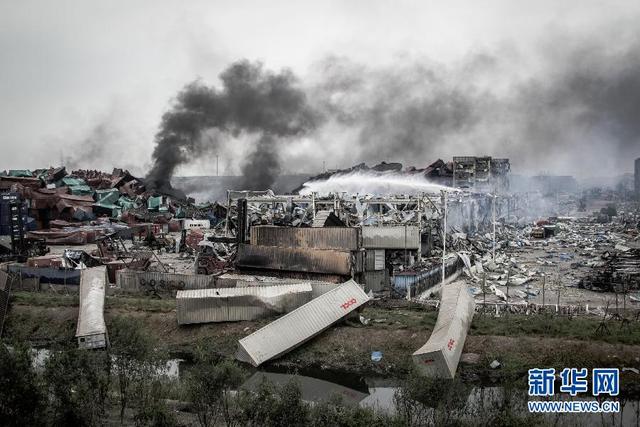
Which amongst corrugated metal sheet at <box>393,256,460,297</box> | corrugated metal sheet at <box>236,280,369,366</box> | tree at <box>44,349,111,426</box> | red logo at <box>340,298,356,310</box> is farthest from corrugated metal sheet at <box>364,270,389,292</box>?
tree at <box>44,349,111,426</box>

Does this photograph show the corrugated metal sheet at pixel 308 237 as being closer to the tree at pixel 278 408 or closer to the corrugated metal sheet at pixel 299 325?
the corrugated metal sheet at pixel 299 325

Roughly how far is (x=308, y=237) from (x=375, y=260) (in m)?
3.24

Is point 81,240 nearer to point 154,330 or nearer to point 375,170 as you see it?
point 154,330

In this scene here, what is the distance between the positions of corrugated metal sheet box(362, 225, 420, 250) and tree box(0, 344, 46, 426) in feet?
57.8

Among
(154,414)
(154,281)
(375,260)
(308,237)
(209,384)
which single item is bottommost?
(154,414)

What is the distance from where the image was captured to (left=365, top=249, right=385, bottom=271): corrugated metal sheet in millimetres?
23531

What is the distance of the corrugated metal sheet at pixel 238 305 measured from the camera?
61.1 ft

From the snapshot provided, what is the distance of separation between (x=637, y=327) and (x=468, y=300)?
478 centimetres

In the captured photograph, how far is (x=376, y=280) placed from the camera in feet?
73.5

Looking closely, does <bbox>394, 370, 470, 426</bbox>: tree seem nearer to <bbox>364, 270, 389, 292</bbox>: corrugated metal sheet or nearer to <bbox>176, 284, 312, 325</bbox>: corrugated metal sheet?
<bbox>176, 284, 312, 325</bbox>: corrugated metal sheet

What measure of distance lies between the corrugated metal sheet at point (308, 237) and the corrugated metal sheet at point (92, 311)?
669cm

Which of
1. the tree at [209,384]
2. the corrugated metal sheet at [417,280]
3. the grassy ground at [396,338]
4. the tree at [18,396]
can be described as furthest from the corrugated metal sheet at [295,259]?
the tree at [18,396]

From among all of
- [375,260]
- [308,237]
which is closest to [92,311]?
[308,237]

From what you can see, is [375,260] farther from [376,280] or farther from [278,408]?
[278,408]
